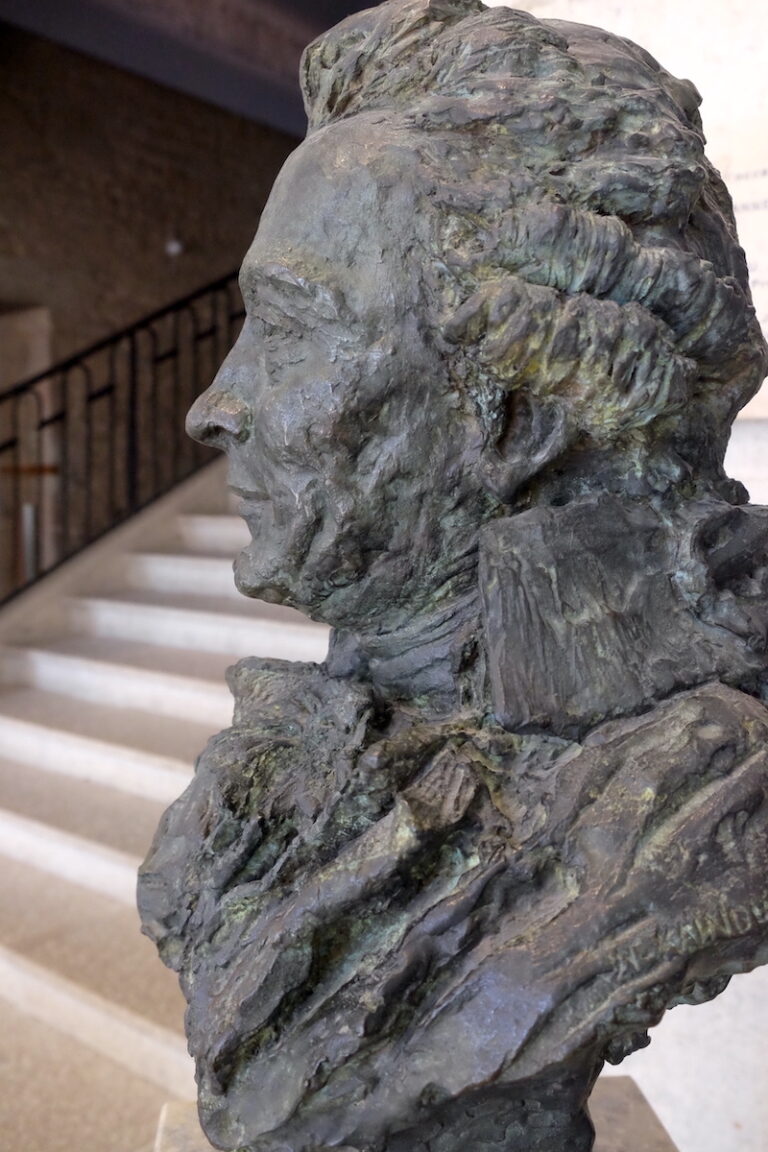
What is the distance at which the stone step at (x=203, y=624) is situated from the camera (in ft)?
10.3

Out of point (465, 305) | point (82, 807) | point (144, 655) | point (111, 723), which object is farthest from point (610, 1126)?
point (144, 655)

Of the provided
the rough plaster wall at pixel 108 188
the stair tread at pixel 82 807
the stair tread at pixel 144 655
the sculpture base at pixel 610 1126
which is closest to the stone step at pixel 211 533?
the stair tread at pixel 144 655

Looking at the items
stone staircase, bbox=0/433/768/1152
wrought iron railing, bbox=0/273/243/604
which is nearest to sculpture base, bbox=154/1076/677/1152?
stone staircase, bbox=0/433/768/1152

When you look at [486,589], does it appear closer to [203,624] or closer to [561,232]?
[561,232]

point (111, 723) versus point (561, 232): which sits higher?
point (561, 232)

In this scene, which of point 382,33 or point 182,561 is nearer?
point 382,33

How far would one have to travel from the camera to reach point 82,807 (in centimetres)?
296

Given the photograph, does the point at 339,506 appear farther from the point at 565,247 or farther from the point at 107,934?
the point at 107,934

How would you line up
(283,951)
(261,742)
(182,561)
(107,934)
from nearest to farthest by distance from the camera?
(283,951) < (261,742) < (107,934) < (182,561)

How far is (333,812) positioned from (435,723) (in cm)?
12

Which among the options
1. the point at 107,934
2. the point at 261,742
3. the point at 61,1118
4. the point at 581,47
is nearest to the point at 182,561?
the point at 107,934

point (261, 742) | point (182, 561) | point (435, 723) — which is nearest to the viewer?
point (435, 723)

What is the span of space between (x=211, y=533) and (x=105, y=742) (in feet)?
4.40

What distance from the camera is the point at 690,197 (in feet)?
3.25
